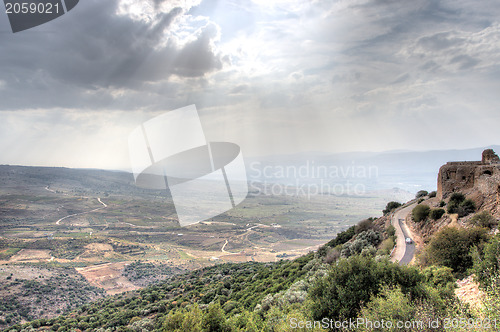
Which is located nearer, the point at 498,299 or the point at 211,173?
the point at 498,299

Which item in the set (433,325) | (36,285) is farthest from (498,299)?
(36,285)

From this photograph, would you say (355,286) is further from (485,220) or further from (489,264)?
(485,220)

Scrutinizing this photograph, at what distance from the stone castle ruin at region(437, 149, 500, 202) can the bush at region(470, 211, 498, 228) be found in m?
2.66

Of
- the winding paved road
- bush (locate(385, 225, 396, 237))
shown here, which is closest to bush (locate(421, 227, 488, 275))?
the winding paved road

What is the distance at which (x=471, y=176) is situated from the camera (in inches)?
695

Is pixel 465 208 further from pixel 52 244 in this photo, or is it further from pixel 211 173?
pixel 52 244

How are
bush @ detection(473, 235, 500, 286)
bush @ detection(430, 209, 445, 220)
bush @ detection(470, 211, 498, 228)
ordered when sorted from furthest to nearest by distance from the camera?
1. bush @ detection(430, 209, 445, 220)
2. bush @ detection(470, 211, 498, 228)
3. bush @ detection(473, 235, 500, 286)

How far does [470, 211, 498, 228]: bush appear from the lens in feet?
38.6

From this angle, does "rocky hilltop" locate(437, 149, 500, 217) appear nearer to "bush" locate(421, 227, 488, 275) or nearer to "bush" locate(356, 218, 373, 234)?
"bush" locate(421, 227, 488, 275)

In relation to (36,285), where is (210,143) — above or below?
above

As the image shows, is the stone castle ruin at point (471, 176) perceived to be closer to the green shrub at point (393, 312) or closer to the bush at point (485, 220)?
the bush at point (485, 220)

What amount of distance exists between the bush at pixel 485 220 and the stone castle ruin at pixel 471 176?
2.66 metres

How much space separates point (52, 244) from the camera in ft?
232

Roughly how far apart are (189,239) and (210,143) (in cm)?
8251
